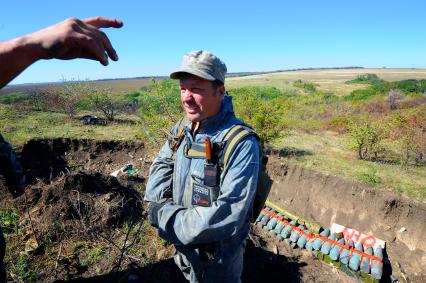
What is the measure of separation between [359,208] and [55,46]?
733 cm

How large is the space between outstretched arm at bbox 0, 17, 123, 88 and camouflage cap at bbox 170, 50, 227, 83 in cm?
72

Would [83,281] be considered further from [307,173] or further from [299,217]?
[307,173]

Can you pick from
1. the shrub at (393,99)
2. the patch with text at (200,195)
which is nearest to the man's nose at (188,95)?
the patch with text at (200,195)

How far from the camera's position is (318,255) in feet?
19.7

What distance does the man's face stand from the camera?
1859mm

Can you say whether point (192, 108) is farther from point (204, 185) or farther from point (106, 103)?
point (106, 103)

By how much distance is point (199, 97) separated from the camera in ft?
6.17

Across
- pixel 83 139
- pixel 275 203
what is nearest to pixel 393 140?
pixel 275 203

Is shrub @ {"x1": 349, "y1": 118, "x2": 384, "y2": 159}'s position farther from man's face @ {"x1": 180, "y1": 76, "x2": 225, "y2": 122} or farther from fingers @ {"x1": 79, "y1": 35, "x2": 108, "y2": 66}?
fingers @ {"x1": 79, "y1": 35, "x2": 108, "y2": 66}

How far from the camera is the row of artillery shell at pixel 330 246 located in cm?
544

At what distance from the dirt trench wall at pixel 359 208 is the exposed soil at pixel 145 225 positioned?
2cm

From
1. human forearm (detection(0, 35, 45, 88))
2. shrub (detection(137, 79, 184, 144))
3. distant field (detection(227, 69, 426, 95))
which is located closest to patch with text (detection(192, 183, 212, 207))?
human forearm (detection(0, 35, 45, 88))

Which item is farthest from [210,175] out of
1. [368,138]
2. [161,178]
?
[368,138]

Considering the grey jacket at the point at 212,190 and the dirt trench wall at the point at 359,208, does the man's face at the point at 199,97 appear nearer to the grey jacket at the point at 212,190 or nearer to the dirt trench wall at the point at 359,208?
the grey jacket at the point at 212,190
